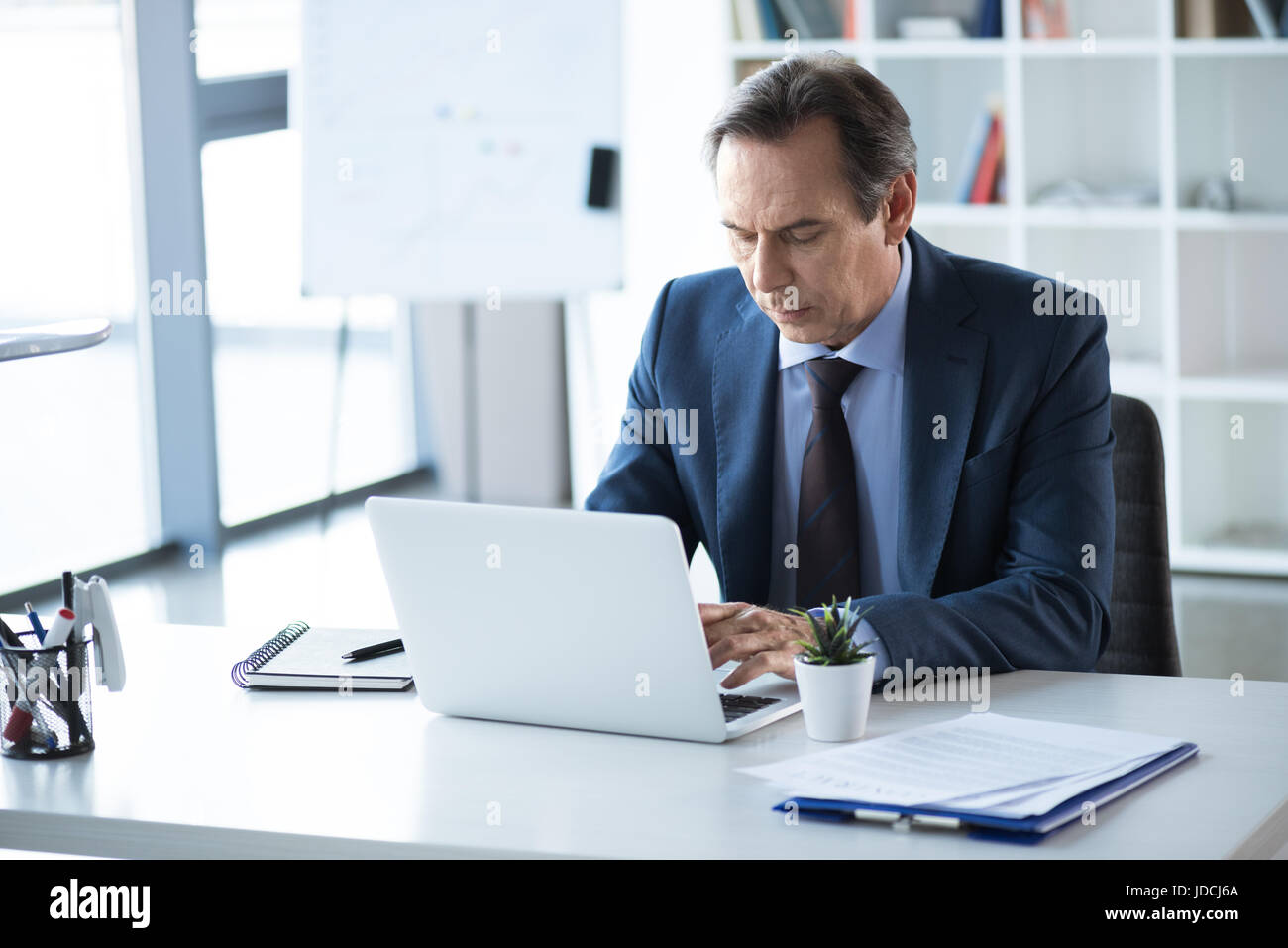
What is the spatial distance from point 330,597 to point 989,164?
2.37 meters

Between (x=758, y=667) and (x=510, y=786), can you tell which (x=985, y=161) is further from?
(x=510, y=786)

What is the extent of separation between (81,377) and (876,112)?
4.92 metres

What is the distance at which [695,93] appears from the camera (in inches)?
200

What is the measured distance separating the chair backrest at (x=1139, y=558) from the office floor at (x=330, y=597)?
192cm

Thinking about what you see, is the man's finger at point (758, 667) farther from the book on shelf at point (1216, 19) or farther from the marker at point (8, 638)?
the book on shelf at point (1216, 19)

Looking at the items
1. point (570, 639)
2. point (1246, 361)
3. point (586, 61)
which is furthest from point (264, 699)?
point (1246, 361)

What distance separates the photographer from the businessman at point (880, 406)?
5.70 ft

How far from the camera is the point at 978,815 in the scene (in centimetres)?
115

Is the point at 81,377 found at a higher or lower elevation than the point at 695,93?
lower

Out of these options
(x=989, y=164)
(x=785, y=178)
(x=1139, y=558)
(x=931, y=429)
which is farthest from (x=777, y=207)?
(x=989, y=164)

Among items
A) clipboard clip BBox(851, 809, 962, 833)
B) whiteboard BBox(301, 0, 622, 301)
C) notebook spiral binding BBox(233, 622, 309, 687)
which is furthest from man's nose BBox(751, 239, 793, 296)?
whiteboard BBox(301, 0, 622, 301)

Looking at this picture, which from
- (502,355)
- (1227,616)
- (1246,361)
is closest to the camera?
(1227,616)

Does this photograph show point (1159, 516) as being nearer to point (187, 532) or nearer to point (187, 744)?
point (187, 744)

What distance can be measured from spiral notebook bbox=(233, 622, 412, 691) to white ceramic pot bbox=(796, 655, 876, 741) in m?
0.45
